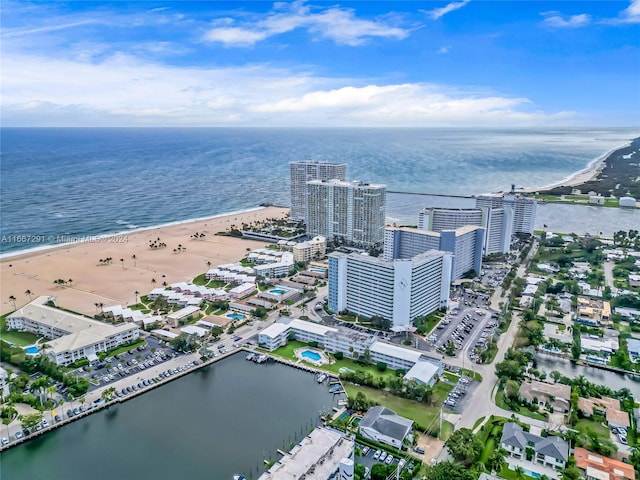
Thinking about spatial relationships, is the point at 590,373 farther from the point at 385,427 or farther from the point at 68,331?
the point at 68,331

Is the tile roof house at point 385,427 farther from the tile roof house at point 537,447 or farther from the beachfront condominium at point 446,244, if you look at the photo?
the beachfront condominium at point 446,244

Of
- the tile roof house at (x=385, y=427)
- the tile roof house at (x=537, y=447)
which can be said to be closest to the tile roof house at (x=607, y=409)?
the tile roof house at (x=537, y=447)

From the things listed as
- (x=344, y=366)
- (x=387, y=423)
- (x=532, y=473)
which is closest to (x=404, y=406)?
(x=387, y=423)

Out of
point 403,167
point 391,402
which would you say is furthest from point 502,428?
point 403,167

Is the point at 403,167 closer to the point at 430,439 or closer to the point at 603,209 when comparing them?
the point at 603,209

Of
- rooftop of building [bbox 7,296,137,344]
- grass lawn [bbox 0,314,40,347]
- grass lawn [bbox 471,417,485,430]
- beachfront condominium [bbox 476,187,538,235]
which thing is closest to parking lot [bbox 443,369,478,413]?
grass lawn [bbox 471,417,485,430]

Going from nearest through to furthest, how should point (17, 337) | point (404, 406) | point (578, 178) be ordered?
point (404, 406) → point (17, 337) → point (578, 178)
